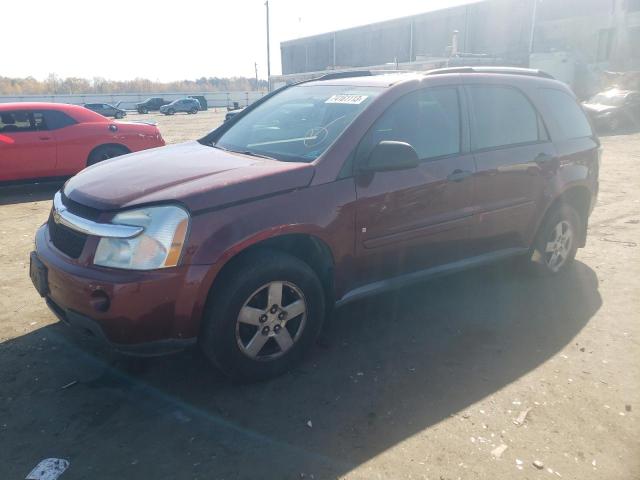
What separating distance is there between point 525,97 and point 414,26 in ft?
159

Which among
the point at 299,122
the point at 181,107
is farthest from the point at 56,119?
the point at 181,107

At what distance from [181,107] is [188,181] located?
140 ft

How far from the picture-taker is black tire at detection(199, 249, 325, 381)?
2770mm

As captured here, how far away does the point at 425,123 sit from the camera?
3625mm

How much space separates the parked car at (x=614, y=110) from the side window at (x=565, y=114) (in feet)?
54.7

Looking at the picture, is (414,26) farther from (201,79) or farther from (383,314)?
(201,79)

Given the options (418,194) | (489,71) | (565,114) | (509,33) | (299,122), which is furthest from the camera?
(509,33)

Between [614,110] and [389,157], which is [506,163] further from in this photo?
[614,110]

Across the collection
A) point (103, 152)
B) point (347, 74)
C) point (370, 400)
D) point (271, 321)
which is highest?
point (347, 74)

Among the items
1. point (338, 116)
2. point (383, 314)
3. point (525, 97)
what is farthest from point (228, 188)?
point (525, 97)

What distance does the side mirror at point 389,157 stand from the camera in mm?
3104

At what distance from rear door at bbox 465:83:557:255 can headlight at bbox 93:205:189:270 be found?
2246mm

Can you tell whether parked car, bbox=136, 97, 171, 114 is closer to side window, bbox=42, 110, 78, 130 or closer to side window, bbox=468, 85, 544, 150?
side window, bbox=42, 110, 78, 130

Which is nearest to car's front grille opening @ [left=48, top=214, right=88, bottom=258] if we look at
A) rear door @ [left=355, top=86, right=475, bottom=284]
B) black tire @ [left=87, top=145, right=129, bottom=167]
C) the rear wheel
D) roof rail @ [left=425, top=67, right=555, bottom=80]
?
rear door @ [left=355, top=86, right=475, bottom=284]
